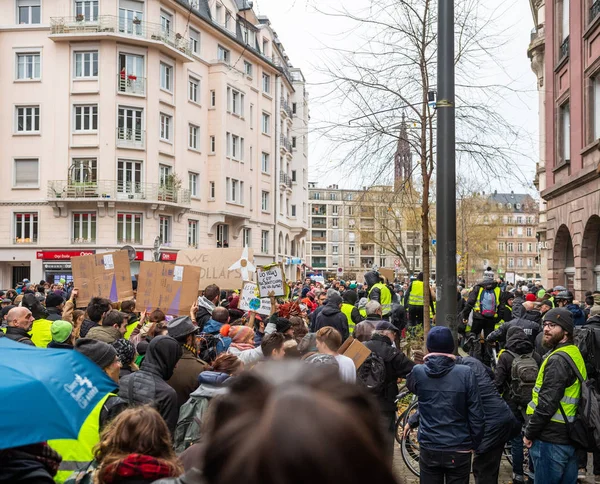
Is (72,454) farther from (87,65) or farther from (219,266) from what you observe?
(87,65)

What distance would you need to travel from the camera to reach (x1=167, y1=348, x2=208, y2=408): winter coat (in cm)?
634

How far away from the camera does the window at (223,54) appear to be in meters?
48.9

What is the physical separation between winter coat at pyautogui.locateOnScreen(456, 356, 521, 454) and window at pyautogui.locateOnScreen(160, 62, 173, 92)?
39.7 meters

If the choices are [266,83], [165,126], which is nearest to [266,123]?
[266,83]

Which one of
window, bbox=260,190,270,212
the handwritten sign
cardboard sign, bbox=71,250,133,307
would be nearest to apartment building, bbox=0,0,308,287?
window, bbox=260,190,270,212

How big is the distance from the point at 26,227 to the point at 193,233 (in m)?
10.4

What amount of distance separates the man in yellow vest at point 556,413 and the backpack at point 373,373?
1695 mm

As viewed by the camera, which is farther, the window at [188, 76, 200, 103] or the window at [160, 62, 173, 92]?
the window at [188, 76, 200, 103]

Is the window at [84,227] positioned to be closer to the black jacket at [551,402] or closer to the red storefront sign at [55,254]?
the red storefront sign at [55,254]

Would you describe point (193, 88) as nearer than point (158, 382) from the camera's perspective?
No

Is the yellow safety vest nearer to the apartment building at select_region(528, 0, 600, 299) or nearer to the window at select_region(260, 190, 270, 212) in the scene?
the apartment building at select_region(528, 0, 600, 299)

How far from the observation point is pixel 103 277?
12930mm

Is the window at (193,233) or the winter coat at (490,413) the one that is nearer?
the winter coat at (490,413)

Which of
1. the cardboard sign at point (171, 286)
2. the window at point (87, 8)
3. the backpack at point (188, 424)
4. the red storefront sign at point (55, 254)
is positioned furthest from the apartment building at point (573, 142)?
the window at point (87, 8)
